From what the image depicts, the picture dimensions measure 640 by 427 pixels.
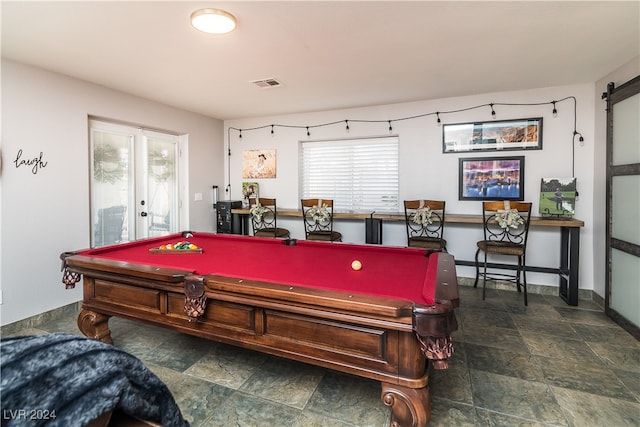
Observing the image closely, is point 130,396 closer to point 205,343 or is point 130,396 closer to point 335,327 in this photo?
point 335,327

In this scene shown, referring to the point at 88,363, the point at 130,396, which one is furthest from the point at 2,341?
the point at 130,396

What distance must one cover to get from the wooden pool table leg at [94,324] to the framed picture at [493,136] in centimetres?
423

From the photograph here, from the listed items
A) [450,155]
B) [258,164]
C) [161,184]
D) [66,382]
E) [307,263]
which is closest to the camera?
[66,382]

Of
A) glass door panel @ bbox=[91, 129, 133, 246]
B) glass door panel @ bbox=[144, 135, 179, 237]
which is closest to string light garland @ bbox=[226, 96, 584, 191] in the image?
glass door panel @ bbox=[144, 135, 179, 237]

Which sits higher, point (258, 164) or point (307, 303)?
point (258, 164)

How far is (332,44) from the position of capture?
264 cm

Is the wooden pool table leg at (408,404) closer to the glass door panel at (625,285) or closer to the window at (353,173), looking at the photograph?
the glass door panel at (625,285)

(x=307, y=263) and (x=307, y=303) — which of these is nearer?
(x=307, y=303)

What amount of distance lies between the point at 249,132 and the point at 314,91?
77.0 inches

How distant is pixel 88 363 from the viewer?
0.71m

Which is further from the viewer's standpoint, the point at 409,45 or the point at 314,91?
the point at 314,91

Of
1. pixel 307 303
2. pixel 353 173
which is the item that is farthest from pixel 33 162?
pixel 353 173

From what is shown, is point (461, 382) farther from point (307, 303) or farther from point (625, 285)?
point (625, 285)

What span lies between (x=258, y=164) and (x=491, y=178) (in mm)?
3611
